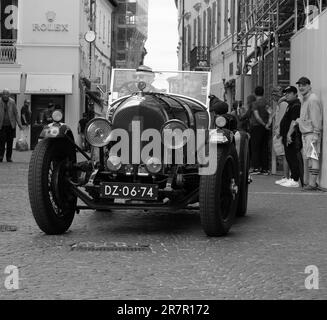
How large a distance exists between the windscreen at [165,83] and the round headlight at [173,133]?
6.38ft

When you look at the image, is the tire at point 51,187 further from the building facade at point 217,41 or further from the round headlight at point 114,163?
the building facade at point 217,41

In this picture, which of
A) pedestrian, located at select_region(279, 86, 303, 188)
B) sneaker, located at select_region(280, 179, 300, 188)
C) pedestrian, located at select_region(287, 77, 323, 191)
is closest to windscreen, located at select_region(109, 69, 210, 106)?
pedestrian, located at select_region(287, 77, 323, 191)

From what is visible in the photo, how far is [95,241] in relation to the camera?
6770mm

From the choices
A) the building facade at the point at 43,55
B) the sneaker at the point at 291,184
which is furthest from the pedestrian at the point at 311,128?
the building facade at the point at 43,55

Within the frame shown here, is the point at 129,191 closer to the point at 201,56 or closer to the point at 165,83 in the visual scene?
the point at 165,83

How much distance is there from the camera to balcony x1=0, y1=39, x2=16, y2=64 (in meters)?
33.8

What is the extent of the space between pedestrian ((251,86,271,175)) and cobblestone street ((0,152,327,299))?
6844 millimetres

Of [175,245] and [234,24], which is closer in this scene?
[175,245]

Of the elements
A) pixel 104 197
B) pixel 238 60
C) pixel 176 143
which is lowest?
pixel 104 197

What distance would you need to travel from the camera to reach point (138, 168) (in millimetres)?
7305
